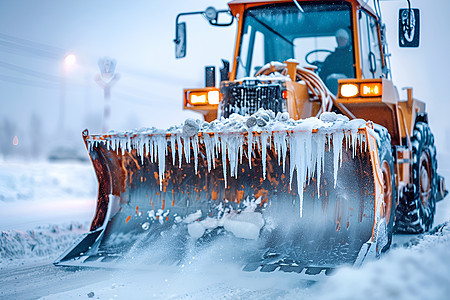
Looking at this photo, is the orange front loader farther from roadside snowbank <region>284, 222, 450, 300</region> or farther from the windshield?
roadside snowbank <region>284, 222, 450, 300</region>

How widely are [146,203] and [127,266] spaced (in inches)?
31.5

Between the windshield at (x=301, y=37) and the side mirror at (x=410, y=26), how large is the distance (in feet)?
1.81

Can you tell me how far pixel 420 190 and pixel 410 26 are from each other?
6.31ft

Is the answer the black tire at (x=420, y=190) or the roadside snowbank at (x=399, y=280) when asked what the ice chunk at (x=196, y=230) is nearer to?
the roadside snowbank at (x=399, y=280)

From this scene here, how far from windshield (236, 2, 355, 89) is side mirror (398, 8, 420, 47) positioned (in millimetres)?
551

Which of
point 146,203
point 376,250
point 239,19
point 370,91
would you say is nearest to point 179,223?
point 146,203

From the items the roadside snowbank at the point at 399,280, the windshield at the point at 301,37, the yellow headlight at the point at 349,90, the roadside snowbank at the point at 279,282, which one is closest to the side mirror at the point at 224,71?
the windshield at the point at 301,37

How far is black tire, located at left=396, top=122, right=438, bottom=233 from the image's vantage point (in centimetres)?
536

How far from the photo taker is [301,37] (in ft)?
18.2

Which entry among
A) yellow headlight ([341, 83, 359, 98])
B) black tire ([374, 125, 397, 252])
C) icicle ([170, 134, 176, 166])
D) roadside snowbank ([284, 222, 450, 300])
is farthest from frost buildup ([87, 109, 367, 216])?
yellow headlight ([341, 83, 359, 98])

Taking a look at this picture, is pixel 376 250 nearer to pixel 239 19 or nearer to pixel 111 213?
pixel 111 213

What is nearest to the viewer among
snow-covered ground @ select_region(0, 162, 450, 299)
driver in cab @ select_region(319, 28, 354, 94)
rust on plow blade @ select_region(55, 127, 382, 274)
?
snow-covered ground @ select_region(0, 162, 450, 299)

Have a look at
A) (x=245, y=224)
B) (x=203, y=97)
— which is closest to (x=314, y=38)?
(x=203, y=97)

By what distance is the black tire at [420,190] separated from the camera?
5.36 meters
